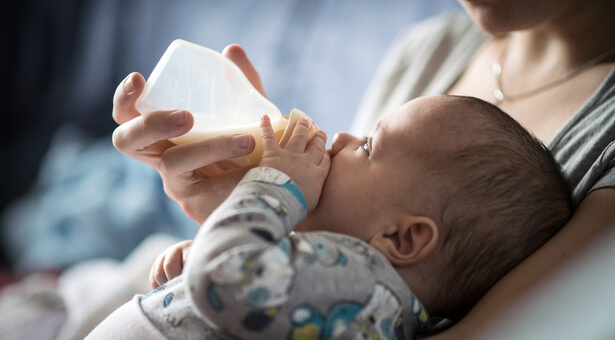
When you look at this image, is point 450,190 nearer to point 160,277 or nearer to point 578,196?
point 578,196

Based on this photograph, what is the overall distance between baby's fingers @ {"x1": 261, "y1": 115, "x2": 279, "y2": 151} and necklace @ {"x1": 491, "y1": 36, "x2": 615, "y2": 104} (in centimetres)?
69

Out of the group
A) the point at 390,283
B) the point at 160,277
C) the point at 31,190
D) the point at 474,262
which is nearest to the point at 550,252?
the point at 474,262

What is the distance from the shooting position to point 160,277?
3.07ft

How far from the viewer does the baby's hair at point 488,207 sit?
75 centimetres

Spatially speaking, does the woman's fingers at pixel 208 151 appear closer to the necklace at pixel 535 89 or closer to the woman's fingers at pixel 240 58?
the woman's fingers at pixel 240 58

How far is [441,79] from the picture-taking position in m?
1.39

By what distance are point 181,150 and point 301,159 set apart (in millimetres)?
180

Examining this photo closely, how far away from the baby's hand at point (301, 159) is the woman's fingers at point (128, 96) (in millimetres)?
196

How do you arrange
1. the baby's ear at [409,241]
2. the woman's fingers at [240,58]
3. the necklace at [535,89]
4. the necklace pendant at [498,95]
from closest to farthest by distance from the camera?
the baby's ear at [409,241]
the woman's fingers at [240,58]
the necklace at [535,89]
the necklace pendant at [498,95]

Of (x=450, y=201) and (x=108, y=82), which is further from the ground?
(x=450, y=201)

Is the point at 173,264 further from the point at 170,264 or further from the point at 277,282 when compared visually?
the point at 277,282

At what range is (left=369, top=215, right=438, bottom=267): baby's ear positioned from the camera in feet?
2.44

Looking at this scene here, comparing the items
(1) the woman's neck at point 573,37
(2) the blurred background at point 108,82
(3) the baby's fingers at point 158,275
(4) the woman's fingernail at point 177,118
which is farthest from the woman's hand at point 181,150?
(2) the blurred background at point 108,82

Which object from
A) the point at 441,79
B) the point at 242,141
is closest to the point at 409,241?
the point at 242,141
